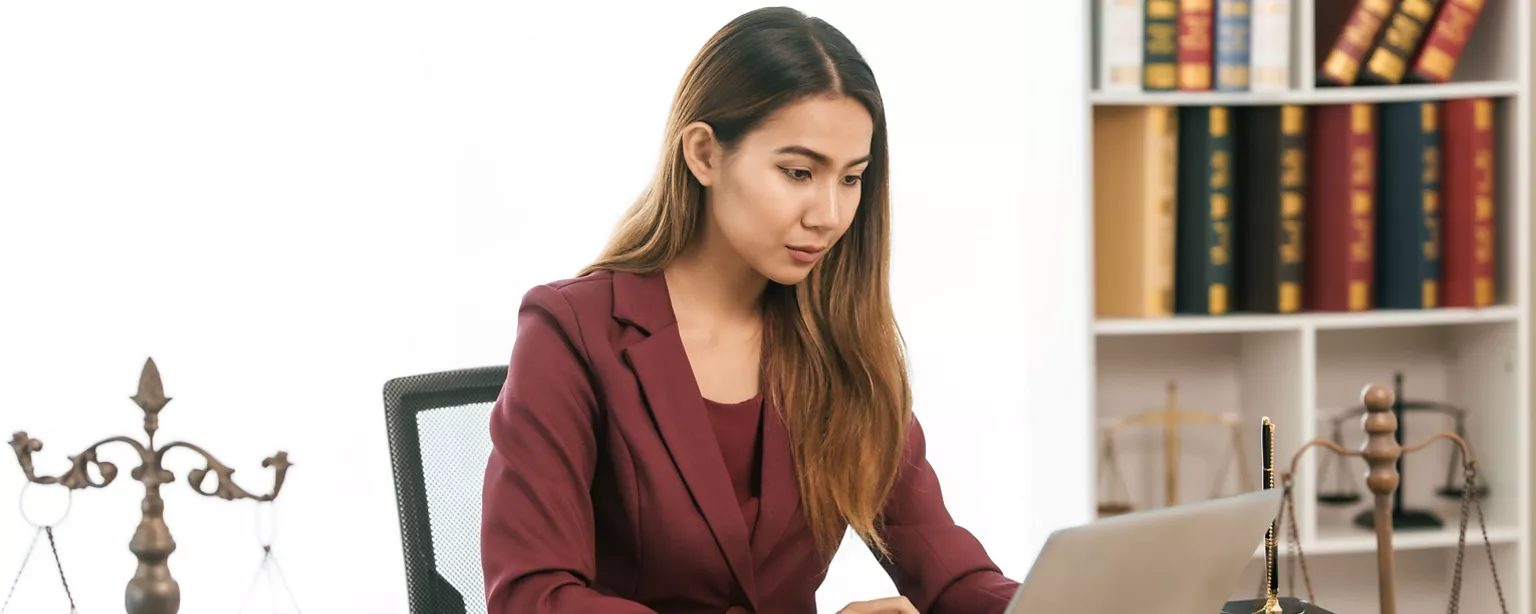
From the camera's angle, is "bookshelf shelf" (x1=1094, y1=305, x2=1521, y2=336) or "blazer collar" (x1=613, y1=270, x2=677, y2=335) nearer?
"blazer collar" (x1=613, y1=270, x2=677, y2=335)

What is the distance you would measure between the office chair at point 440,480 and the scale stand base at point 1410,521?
156 centimetres

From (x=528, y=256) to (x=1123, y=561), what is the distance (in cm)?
147

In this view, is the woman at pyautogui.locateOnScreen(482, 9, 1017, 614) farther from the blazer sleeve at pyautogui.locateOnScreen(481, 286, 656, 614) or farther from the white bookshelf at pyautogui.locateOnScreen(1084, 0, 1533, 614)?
the white bookshelf at pyautogui.locateOnScreen(1084, 0, 1533, 614)

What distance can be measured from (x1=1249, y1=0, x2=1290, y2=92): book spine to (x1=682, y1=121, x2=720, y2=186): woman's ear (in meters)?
1.25

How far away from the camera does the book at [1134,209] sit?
7.66 feet

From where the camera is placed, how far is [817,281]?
150 cm

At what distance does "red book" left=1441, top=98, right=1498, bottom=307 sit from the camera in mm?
2338

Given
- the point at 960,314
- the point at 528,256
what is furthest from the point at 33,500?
the point at 960,314

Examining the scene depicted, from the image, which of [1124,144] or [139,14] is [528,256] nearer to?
[139,14]

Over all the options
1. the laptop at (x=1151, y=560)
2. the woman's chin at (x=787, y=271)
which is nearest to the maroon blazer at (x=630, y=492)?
the woman's chin at (x=787, y=271)

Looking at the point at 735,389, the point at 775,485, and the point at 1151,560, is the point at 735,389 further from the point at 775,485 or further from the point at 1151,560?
the point at 1151,560

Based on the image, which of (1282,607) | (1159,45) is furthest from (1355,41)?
(1282,607)

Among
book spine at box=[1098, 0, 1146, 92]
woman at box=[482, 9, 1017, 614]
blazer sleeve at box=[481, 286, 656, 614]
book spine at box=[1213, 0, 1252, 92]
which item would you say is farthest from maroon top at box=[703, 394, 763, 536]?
book spine at box=[1213, 0, 1252, 92]

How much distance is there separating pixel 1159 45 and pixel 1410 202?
47 cm
